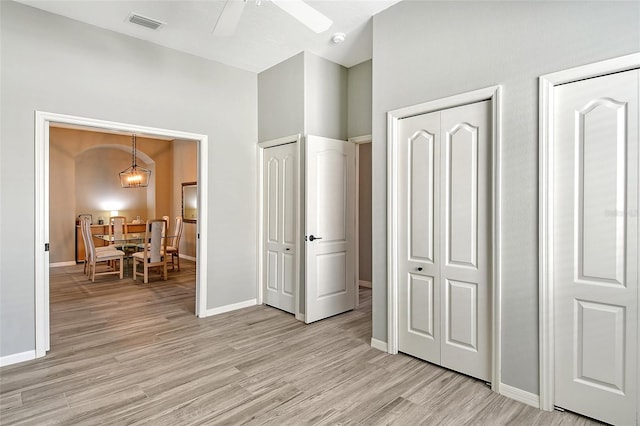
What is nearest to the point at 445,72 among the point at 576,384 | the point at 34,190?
the point at 576,384

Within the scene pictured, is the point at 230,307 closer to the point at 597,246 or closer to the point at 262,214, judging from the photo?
the point at 262,214

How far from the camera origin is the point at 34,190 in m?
3.07

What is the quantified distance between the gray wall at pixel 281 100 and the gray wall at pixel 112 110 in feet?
0.51

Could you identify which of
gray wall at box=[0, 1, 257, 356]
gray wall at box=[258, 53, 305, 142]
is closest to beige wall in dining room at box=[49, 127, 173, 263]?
gray wall at box=[0, 1, 257, 356]

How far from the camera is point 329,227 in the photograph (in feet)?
13.5

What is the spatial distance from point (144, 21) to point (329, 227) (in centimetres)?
285

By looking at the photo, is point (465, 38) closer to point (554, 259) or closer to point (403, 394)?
point (554, 259)

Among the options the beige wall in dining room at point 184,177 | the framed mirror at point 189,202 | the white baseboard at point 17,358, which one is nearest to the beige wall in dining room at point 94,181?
the beige wall in dining room at point 184,177

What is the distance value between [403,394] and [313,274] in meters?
1.76

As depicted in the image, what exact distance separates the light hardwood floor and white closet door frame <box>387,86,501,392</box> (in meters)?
0.29

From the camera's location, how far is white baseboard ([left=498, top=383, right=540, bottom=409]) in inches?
90.6

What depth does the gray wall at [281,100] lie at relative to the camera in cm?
408

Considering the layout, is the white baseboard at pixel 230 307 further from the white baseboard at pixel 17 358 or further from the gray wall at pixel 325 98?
the gray wall at pixel 325 98

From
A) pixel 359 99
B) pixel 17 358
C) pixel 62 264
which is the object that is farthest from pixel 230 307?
pixel 62 264
